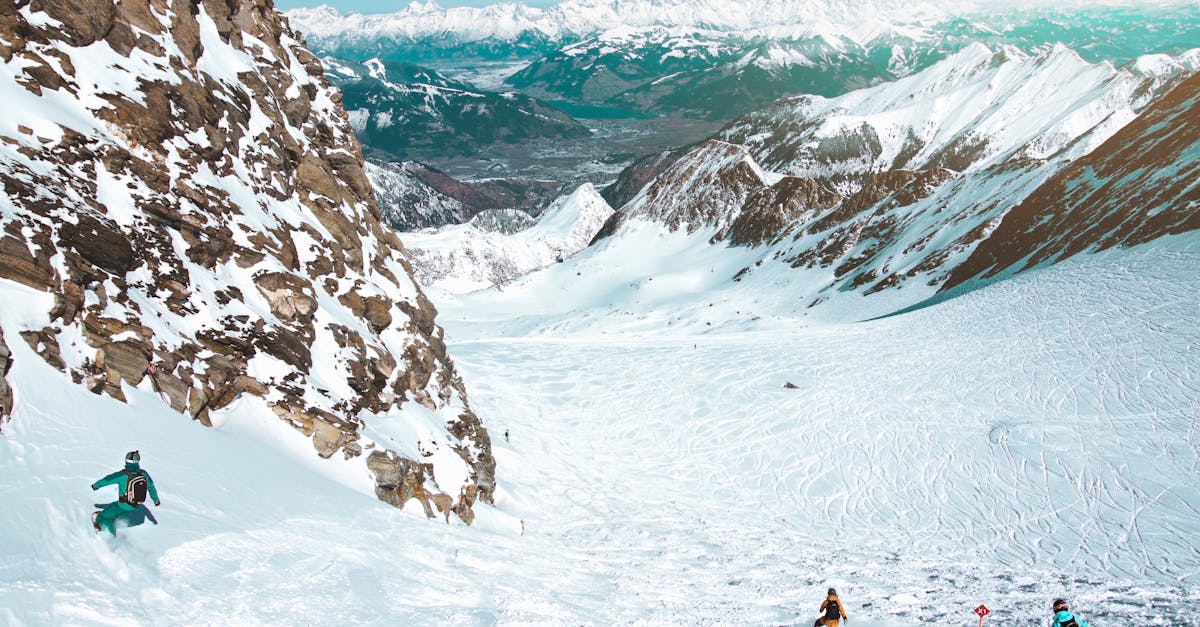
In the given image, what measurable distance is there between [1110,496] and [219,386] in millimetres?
23874

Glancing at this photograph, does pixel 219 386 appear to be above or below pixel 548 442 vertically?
above

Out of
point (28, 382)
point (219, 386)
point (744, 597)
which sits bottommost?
point (744, 597)

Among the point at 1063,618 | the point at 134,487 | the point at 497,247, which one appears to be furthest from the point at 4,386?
the point at 497,247

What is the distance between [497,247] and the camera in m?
151

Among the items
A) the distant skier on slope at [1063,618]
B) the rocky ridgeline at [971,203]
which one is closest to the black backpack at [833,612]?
the distant skier on slope at [1063,618]

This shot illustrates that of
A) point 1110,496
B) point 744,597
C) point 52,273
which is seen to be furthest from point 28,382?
point 1110,496

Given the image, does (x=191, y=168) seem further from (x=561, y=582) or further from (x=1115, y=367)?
(x=1115, y=367)

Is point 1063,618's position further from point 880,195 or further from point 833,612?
point 880,195

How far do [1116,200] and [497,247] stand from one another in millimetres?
122366

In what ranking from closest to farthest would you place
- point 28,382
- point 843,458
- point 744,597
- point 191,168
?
point 28,382, point 744,597, point 191,168, point 843,458

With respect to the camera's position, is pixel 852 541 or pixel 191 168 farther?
pixel 852 541

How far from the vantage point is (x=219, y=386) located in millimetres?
14328

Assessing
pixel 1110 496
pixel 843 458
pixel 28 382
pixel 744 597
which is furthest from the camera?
pixel 843 458

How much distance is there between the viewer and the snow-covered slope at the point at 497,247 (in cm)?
13550
